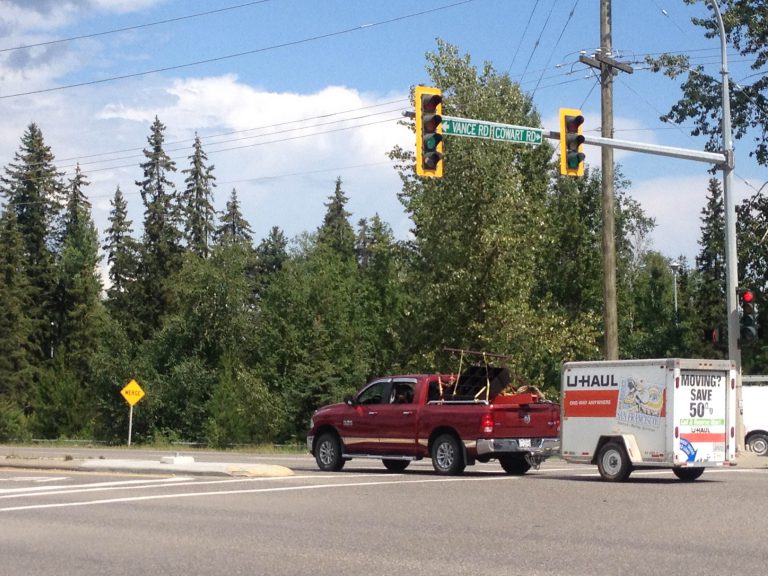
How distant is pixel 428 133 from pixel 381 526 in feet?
31.9

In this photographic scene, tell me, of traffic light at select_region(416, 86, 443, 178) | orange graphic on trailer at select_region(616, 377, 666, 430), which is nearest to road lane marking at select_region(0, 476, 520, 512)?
orange graphic on trailer at select_region(616, 377, 666, 430)

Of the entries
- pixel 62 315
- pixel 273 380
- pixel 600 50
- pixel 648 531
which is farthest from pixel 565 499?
pixel 62 315

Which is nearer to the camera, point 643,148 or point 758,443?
point 643,148

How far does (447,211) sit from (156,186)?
50251 mm

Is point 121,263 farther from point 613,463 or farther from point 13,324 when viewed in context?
point 613,463

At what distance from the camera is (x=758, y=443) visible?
41.5 meters

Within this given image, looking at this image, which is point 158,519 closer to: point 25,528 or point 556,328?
point 25,528

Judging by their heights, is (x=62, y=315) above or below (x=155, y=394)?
above

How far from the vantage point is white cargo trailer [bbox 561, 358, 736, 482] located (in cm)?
2120

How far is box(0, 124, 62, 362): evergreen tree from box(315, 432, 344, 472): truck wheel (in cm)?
6805

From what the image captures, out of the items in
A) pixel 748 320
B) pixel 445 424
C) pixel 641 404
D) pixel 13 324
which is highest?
pixel 13 324

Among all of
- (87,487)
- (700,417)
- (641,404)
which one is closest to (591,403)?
(641,404)

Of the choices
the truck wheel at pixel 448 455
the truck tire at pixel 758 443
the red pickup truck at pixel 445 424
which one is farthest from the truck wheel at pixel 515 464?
the truck tire at pixel 758 443

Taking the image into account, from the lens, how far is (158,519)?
14789mm
